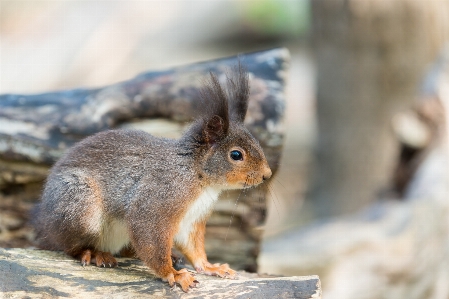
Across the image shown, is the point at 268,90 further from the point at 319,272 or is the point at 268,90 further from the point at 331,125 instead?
the point at 331,125

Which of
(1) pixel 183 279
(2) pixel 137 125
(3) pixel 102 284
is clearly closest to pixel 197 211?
(1) pixel 183 279

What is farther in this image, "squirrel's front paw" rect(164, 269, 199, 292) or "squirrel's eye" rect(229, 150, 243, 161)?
"squirrel's eye" rect(229, 150, 243, 161)

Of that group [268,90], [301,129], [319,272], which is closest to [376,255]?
[319,272]

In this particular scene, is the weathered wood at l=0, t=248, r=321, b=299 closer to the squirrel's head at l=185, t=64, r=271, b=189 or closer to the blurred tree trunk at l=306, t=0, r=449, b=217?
the squirrel's head at l=185, t=64, r=271, b=189

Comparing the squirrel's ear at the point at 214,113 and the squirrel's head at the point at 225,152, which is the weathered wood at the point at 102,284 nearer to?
the squirrel's head at the point at 225,152

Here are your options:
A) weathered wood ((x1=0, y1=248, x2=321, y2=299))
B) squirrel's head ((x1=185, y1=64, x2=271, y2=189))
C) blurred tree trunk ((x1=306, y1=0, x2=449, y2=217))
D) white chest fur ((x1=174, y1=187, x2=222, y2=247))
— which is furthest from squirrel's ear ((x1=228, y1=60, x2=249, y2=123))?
blurred tree trunk ((x1=306, y1=0, x2=449, y2=217))

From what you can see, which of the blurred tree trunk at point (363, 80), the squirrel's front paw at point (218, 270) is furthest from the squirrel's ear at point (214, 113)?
the blurred tree trunk at point (363, 80)

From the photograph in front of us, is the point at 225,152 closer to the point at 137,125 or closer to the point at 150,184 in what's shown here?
the point at 150,184

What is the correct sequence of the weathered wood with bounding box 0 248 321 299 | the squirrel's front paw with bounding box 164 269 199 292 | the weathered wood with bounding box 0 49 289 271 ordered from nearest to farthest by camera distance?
the weathered wood with bounding box 0 248 321 299, the squirrel's front paw with bounding box 164 269 199 292, the weathered wood with bounding box 0 49 289 271
